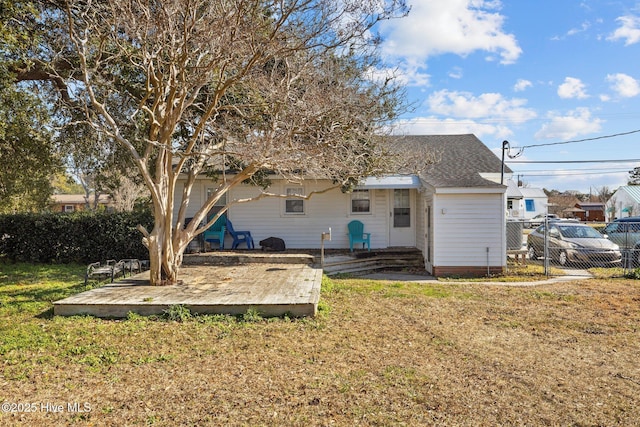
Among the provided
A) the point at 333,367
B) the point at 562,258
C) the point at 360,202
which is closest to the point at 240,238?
the point at 360,202

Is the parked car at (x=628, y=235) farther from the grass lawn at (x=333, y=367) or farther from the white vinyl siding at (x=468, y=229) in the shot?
the grass lawn at (x=333, y=367)

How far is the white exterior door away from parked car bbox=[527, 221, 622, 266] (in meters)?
3.81

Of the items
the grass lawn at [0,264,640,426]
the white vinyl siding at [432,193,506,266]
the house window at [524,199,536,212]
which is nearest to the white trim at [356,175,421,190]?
the white vinyl siding at [432,193,506,266]

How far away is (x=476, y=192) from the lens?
1007 centimetres

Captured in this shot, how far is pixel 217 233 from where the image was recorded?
1244cm

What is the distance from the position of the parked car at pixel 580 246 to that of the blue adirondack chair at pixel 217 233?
940cm

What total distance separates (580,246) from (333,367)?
10.7 metres

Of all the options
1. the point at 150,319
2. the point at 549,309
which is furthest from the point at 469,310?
the point at 150,319

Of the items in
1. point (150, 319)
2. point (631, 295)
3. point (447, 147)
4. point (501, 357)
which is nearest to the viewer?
point (501, 357)

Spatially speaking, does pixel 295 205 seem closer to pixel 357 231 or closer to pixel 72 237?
pixel 357 231

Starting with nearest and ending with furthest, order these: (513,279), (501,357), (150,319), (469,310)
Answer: (501,357)
(150,319)
(469,310)
(513,279)

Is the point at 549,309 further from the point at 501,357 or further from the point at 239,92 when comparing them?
the point at 239,92

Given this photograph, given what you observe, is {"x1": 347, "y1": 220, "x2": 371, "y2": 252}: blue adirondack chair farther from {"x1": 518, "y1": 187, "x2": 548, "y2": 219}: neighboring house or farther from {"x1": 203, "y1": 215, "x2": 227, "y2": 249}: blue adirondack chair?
{"x1": 518, "y1": 187, "x2": 548, "y2": 219}: neighboring house

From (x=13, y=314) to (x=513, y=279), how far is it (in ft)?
33.0
